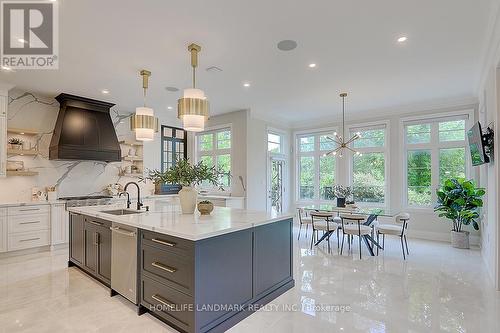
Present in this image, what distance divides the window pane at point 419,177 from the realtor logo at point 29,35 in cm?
704

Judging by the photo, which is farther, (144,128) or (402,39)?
(144,128)

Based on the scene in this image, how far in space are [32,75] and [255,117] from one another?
451cm

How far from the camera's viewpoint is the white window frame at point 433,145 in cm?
561

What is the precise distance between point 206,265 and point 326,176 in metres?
5.96

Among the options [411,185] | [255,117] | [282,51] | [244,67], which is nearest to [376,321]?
[282,51]

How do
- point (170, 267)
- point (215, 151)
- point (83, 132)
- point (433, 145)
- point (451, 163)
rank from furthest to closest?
point (215, 151), point (433, 145), point (451, 163), point (83, 132), point (170, 267)

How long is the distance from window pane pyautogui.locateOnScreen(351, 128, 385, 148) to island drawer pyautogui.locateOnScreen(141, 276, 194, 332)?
6.07 metres

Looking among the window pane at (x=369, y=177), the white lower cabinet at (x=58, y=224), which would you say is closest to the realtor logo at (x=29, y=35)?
the white lower cabinet at (x=58, y=224)

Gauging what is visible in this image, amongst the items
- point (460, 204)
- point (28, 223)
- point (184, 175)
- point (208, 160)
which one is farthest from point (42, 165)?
point (460, 204)

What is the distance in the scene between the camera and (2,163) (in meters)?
4.69

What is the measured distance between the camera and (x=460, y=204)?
481 cm

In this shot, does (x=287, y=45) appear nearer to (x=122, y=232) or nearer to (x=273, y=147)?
(x=122, y=232)

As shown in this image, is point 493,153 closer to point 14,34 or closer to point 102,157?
point 14,34

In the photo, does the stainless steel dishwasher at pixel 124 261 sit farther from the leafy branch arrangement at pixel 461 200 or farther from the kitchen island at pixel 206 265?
the leafy branch arrangement at pixel 461 200
